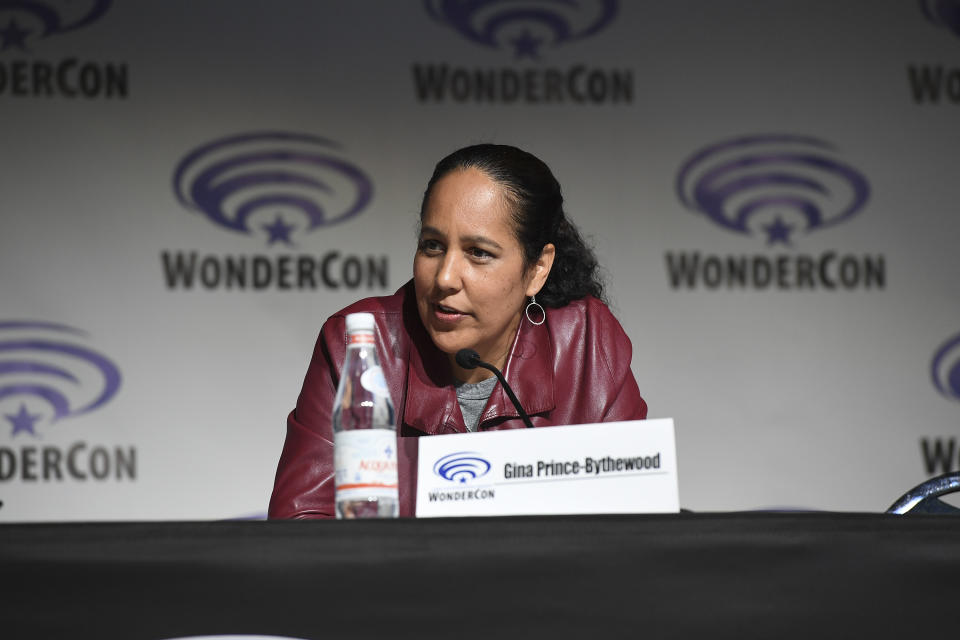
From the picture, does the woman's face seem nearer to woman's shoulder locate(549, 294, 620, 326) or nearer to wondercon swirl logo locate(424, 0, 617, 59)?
woman's shoulder locate(549, 294, 620, 326)

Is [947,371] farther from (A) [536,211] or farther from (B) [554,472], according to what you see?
(B) [554,472]

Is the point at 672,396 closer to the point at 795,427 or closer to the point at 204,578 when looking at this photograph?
the point at 795,427

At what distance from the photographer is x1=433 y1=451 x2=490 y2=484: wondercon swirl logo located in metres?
1.08

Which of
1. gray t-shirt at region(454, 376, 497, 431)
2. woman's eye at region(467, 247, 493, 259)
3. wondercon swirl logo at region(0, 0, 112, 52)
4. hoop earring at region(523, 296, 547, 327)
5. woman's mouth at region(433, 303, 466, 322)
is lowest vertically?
gray t-shirt at region(454, 376, 497, 431)

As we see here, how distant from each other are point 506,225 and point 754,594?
0.88 meters

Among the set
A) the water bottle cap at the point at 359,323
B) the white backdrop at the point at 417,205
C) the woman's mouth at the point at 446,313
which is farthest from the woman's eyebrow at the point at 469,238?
the white backdrop at the point at 417,205

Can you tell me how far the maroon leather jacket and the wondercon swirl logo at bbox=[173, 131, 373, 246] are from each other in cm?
114

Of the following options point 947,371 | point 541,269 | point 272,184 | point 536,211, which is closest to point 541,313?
point 541,269

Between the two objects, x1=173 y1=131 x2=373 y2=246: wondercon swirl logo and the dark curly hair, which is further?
x1=173 y1=131 x2=373 y2=246: wondercon swirl logo

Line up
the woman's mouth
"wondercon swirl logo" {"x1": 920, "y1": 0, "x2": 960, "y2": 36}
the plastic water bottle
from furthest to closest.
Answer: "wondercon swirl logo" {"x1": 920, "y1": 0, "x2": 960, "y2": 36}
the woman's mouth
the plastic water bottle

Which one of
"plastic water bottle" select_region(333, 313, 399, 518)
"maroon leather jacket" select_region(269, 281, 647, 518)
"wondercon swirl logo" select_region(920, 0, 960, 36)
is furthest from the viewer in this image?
"wondercon swirl logo" select_region(920, 0, 960, 36)

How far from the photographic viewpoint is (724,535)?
3.09 ft

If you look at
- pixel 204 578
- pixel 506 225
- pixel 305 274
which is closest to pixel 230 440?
pixel 305 274

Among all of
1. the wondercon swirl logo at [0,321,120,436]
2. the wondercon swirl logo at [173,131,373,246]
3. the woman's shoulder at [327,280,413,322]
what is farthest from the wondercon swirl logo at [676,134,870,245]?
the wondercon swirl logo at [0,321,120,436]
